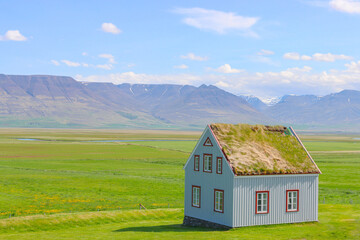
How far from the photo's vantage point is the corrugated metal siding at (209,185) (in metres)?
42.5

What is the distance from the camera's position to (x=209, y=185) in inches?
1772

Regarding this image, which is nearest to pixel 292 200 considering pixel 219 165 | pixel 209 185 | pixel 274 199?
pixel 274 199

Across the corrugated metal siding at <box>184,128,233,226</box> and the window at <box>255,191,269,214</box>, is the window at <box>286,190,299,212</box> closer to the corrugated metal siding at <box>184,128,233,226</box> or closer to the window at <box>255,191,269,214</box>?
the window at <box>255,191,269,214</box>

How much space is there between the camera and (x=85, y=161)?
121 meters

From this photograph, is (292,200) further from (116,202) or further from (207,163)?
(116,202)

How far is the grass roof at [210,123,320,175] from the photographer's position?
43619mm

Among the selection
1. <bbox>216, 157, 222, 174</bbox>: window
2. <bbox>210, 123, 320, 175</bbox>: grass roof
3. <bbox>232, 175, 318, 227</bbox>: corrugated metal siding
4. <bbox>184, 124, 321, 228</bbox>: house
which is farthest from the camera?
<bbox>216, 157, 222, 174</bbox>: window

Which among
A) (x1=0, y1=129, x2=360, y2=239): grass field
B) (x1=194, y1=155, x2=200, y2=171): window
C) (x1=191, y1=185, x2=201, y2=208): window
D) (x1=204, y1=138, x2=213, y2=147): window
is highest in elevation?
(x1=204, y1=138, x2=213, y2=147): window

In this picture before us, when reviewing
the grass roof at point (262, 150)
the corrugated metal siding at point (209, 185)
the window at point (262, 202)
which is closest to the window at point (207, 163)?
the corrugated metal siding at point (209, 185)

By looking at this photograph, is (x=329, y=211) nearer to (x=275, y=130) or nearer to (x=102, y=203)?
(x=275, y=130)

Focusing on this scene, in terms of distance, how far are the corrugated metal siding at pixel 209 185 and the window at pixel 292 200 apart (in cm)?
599

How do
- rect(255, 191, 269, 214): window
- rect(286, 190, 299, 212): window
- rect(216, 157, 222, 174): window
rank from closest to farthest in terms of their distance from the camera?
rect(255, 191, 269, 214): window → rect(216, 157, 222, 174): window → rect(286, 190, 299, 212): window

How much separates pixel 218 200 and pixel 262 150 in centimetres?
660

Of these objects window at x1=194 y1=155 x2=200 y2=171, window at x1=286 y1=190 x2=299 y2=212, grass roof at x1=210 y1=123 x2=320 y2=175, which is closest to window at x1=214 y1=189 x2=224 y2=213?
grass roof at x1=210 y1=123 x2=320 y2=175
